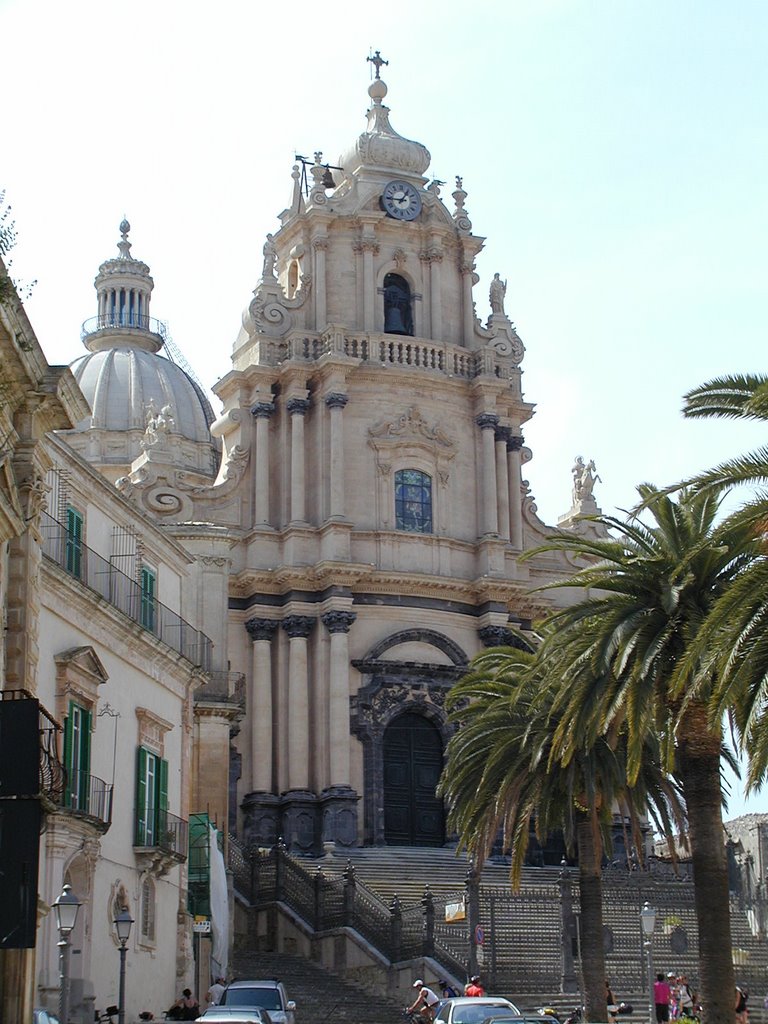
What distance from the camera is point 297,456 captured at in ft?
175

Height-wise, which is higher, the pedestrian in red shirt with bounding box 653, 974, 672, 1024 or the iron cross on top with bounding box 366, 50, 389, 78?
the iron cross on top with bounding box 366, 50, 389, 78

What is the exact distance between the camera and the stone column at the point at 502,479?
181 ft

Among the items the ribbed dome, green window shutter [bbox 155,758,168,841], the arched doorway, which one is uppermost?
the ribbed dome

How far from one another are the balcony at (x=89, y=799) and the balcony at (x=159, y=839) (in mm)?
1803

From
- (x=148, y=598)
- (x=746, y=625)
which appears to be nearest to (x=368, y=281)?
(x=148, y=598)

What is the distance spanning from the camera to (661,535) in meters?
27.6

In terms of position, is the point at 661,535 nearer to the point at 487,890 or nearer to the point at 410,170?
the point at 487,890

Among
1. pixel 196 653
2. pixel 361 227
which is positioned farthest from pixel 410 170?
pixel 196 653

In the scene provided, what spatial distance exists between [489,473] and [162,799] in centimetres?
2179

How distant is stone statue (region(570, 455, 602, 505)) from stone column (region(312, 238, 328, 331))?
10268mm

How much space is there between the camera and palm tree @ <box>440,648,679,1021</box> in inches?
1278

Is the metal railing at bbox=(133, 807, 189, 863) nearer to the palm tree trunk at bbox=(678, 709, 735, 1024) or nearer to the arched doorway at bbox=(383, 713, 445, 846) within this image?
the palm tree trunk at bbox=(678, 709, 735, 1024)

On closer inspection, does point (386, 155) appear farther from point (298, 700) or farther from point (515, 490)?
point (298, 700)

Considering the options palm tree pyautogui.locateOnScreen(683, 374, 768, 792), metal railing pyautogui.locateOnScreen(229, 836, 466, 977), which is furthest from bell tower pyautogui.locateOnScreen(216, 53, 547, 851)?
palm tree pyautogui.locateOnScreen(683, 374, 768, 792)
